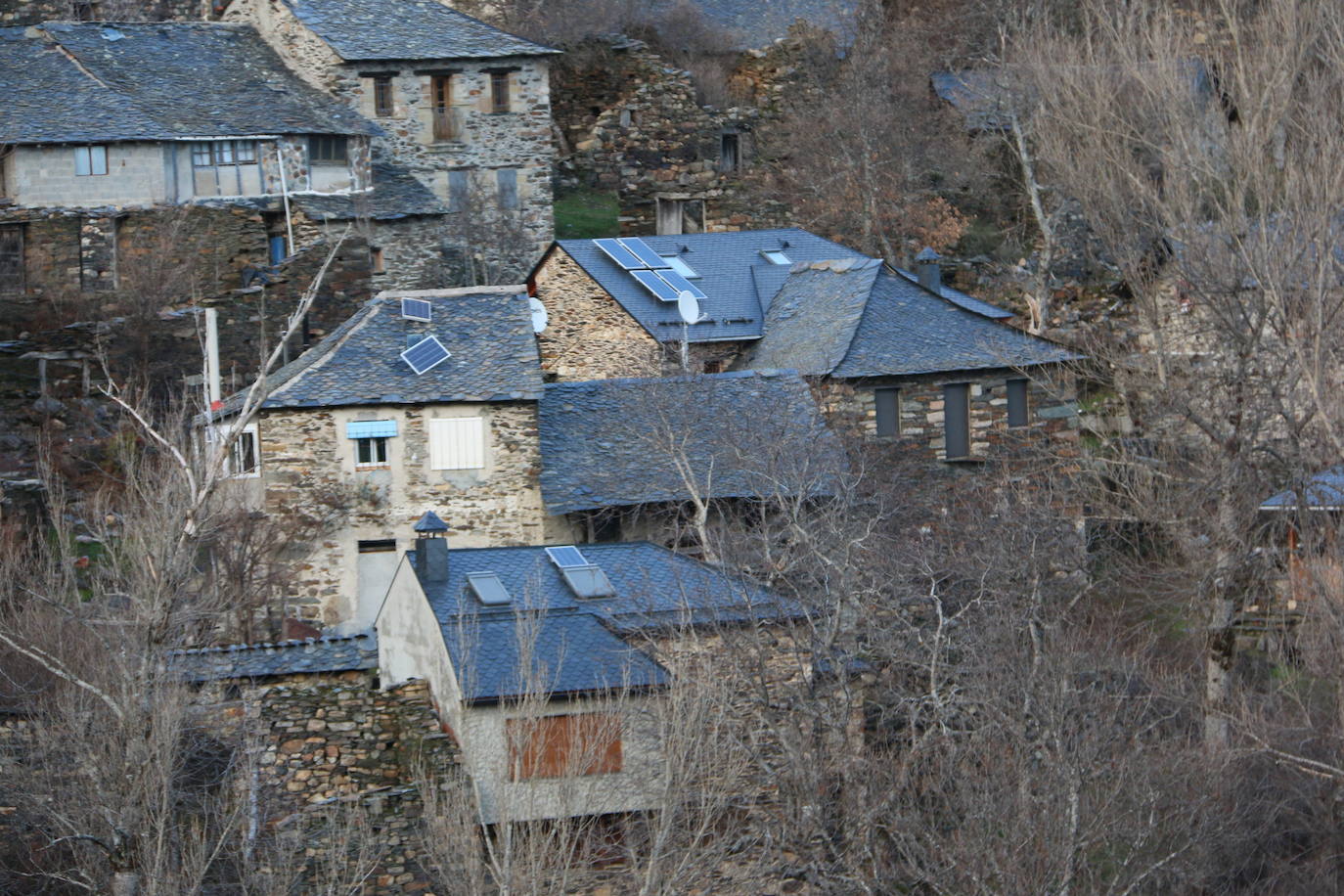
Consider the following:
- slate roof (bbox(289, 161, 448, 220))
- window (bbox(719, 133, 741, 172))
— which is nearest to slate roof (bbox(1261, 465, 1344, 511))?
slate roof (bbox(289, 161, 448, 220))

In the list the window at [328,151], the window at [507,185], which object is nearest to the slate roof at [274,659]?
the window at [328,151]

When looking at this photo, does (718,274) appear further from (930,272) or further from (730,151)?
(730,151)

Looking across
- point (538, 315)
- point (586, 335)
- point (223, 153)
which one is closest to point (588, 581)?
point (538, 315)

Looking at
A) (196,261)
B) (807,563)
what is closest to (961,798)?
(807,563)

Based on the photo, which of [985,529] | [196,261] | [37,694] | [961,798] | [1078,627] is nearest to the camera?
[961,798]

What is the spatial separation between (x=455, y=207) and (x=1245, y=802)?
805 inches

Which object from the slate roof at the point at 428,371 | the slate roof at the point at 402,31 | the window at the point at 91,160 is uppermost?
the slate roof at the point at 402,31

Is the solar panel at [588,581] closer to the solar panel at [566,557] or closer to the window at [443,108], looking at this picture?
the solar panel at [566,557]

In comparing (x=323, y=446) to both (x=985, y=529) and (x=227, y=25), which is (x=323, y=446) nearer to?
(x=985, y=529)

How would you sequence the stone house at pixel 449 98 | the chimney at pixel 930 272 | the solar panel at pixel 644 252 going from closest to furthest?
1. the chimney at pixel 930 272
2. the solar panel at pixel 644 252
3. the stone house at pixel 449 98

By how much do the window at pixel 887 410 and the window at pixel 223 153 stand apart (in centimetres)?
1165

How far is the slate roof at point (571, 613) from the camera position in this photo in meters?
22.9

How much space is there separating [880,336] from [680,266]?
15.8ft

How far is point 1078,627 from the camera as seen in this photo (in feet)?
93.7
